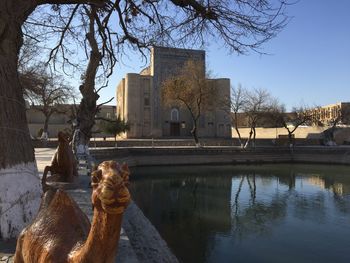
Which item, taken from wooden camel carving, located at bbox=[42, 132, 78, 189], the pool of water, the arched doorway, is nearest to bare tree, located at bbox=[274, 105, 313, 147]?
the arched doorway

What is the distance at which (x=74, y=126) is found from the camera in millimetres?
18969

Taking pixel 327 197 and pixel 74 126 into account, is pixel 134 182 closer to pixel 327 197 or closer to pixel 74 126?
pixel 74 126

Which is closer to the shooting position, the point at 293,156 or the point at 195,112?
the point at 293,156

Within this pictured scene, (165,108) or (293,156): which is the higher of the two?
(165,108)

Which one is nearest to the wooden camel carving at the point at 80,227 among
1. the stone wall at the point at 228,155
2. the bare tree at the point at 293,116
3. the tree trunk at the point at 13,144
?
the tree trunk at the point at 13,144

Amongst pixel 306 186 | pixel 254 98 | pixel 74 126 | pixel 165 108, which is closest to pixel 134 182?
pixel 74 126

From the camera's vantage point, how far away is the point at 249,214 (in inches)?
642

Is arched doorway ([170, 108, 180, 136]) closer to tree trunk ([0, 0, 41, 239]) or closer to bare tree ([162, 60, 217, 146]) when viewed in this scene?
bare tree ([162, 60, 217, 146])

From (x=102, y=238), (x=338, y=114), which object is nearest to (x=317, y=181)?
(x=102, y=238)

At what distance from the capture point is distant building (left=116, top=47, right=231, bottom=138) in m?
55.0

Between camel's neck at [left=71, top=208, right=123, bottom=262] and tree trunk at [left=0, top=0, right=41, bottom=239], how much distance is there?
370 centimetres

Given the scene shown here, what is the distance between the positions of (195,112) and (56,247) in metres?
49.4

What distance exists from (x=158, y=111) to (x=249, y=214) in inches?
1589

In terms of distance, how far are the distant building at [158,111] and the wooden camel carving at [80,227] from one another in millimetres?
51067
